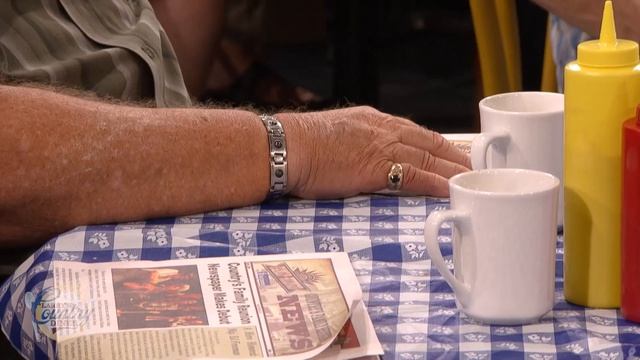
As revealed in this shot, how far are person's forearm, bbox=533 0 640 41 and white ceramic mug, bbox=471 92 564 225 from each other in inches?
25.3

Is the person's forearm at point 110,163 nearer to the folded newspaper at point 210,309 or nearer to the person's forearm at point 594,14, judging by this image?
the folded newspaper at point 210,309

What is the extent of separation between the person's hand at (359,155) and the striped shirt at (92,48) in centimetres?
34

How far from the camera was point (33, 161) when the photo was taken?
1.16 meters

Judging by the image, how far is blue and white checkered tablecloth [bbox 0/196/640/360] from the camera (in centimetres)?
91

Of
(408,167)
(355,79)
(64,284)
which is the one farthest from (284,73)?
(64,284)

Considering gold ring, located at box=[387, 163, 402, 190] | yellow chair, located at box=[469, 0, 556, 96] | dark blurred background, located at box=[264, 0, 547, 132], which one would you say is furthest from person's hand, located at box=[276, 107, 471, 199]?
dark blurred background, located at box=[264, 0, 547, 132]

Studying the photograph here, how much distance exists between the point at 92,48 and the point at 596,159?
0.82 meters

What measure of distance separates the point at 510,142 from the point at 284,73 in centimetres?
297

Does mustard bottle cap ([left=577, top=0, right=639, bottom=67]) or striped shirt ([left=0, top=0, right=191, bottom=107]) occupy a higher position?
mustard bottle cap ([left=577, top=0, right=639, bottom=67])

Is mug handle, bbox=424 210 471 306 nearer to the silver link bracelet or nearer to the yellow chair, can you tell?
the silver link bracelet

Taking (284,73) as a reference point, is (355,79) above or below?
above

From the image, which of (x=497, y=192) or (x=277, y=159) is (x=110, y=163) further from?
(x=497, y=192)

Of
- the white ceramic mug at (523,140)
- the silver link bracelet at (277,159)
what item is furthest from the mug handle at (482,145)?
the silver link bracelet at (277,159)

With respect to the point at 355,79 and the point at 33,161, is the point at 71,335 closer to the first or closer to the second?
the point at 33,161
